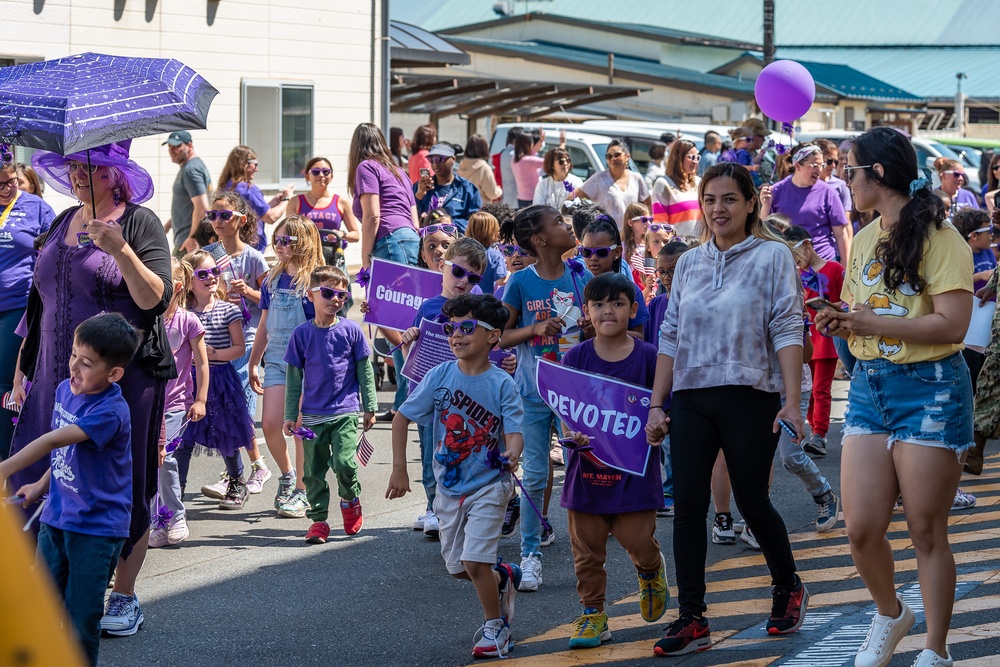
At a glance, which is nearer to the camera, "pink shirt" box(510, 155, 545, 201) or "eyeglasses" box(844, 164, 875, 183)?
"eyeglasses" box(844, 164, 875, 183)

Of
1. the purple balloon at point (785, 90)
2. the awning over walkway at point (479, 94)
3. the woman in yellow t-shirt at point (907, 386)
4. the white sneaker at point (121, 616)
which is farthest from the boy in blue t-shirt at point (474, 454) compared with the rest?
the awning over walkway at point (479, 94)

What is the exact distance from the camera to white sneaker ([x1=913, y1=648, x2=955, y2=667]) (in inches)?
172

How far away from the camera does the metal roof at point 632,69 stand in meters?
39.3

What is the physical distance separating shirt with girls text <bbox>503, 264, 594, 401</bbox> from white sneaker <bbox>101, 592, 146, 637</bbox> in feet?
6.63

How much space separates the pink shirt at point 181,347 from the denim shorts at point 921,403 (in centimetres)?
377

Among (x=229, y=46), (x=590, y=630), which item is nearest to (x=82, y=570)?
(x=590, y=630)

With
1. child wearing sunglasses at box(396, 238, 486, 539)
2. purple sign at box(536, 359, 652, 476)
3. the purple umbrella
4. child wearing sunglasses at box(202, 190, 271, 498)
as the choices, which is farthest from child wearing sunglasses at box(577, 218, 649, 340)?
child wearing sunglasses at box(202, 190, 271, 498)

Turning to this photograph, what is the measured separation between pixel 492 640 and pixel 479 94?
73.8ft

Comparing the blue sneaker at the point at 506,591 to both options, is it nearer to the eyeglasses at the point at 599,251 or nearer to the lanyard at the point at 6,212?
the eyeglasses at the point at 599,251

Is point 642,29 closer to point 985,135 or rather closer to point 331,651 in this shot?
point 985,135

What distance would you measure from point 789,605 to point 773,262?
4.55ft

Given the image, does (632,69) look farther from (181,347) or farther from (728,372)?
(728,372)

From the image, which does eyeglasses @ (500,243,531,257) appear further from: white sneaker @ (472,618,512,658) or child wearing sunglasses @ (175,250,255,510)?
white sneaker @ (472,618,512,658)

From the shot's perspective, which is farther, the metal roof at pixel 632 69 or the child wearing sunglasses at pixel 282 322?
the metal roof at pixel 632 69
